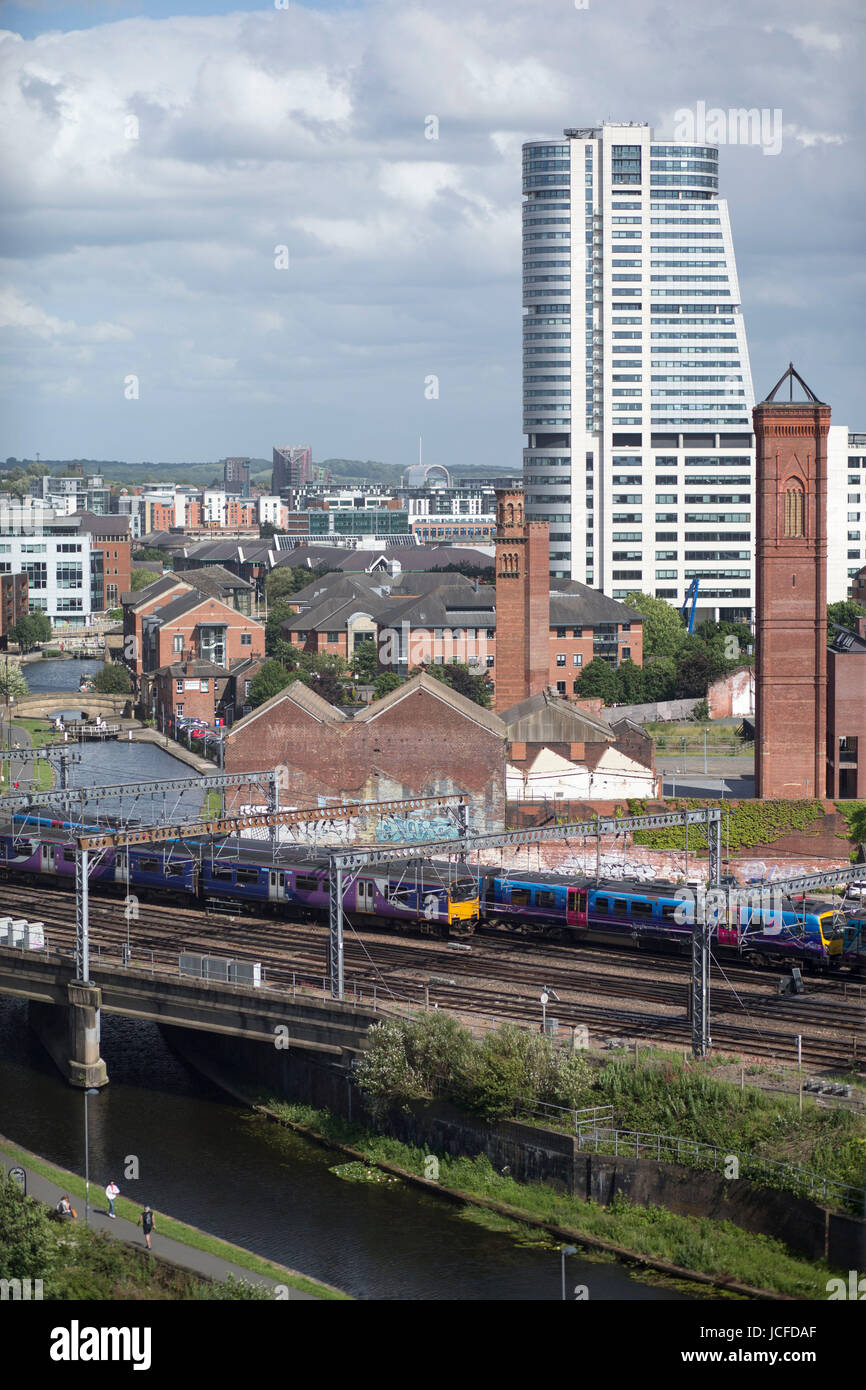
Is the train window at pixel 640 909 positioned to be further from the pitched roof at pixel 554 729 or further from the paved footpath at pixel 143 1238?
the pitched roof at pixel 554 729

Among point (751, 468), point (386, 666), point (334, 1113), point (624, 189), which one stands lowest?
point (334, 1113)

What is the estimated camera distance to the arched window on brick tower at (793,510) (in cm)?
6194

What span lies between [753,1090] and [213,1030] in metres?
13.0

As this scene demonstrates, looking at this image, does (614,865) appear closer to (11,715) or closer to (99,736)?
(99,736)

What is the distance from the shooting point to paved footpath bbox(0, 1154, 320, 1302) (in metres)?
28.8

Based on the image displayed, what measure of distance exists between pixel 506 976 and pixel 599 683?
191 ft

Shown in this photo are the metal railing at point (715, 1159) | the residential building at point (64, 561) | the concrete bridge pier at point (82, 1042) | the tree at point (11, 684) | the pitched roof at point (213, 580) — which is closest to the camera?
the metal railing at point (715, 1159)

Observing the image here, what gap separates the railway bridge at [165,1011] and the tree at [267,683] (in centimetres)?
4964

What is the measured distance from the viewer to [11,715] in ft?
339

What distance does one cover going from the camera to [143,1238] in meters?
30.6

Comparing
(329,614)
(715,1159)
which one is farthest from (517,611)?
(715,1159)

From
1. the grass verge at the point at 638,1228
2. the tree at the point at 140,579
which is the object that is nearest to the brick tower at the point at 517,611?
the grass verge at the point at 638,1228

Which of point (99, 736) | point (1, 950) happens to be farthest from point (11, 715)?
point (1, 950)

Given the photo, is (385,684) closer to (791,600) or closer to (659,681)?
(659,681)
